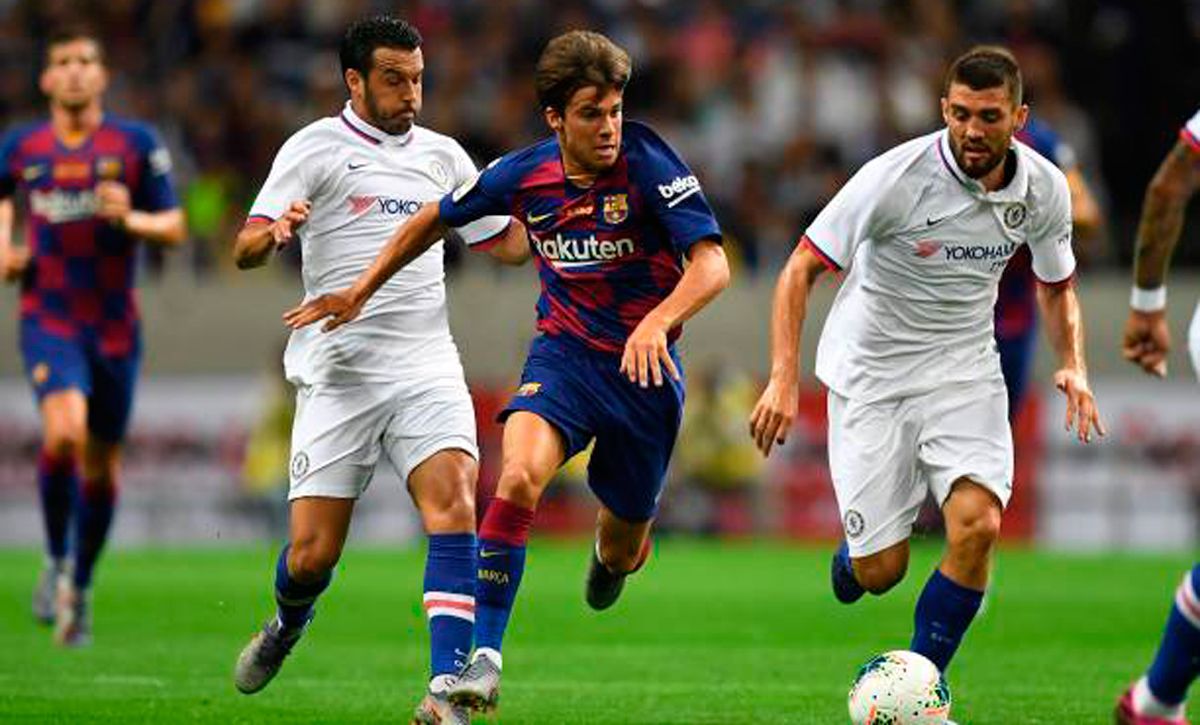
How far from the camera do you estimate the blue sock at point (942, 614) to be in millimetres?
8469

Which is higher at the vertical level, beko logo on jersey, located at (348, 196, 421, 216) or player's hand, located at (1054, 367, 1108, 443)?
beko logo on jersey, located at (348, 196, 421, 216)

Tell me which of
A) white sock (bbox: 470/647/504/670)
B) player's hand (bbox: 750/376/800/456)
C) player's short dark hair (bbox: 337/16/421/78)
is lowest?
white sock (bbox: 470/647/504/670)

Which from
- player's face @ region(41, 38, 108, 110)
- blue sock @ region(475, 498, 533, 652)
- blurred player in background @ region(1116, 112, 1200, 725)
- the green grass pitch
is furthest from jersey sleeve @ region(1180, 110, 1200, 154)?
player's face @ region(41, 38, 108, 110)

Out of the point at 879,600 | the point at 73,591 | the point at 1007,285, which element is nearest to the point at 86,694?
the point at 73,591

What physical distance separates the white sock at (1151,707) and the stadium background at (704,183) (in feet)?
48.4

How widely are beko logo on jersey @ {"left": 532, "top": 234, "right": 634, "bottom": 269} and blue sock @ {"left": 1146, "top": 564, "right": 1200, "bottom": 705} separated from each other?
259 cm

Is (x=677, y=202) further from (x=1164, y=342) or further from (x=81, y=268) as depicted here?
(x=81, y=268)

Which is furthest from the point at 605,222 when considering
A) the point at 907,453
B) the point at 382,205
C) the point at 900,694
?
the point at 900,694

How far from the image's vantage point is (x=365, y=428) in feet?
30.3

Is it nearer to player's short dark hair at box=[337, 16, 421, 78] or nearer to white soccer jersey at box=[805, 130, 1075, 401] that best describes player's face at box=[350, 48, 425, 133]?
player's short dark hair at box=[337, 16, 421, 78]

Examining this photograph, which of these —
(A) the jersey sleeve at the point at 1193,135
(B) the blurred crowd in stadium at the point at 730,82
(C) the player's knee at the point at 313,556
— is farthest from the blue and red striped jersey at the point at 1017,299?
(B) the blurred crowd in stadium at the point at 730,82

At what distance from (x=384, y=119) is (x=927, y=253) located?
2220 millimetres

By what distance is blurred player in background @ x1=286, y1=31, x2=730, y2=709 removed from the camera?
27.7 feet

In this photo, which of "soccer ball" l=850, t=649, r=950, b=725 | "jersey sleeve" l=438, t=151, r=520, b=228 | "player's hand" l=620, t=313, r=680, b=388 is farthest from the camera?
"jersey sleeve" l=438, t=151, r=520, b=228
